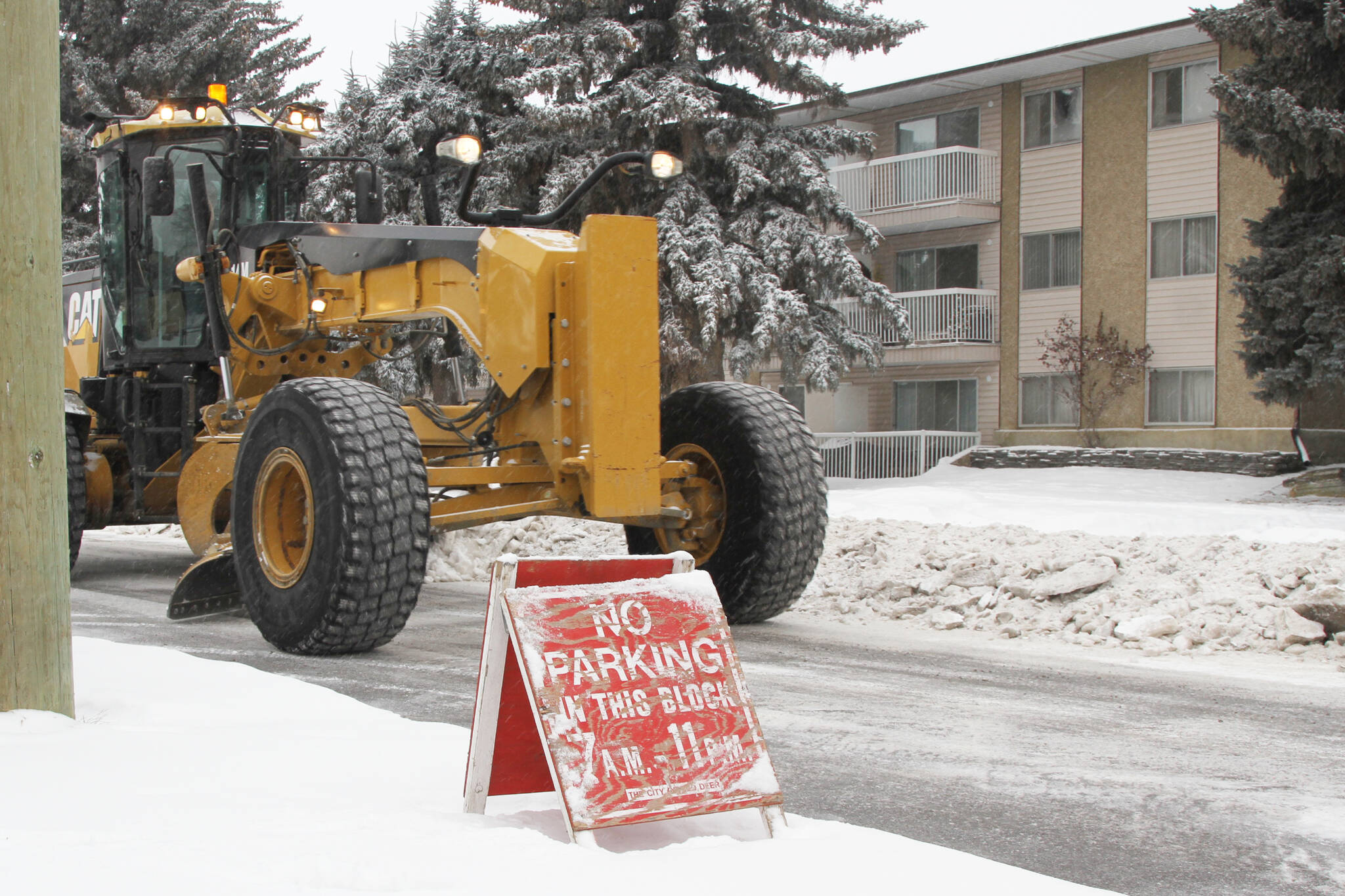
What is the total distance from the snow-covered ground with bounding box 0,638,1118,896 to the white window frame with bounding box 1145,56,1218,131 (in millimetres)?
24022

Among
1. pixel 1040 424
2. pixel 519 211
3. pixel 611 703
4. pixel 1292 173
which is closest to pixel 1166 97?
pixel 1040 424

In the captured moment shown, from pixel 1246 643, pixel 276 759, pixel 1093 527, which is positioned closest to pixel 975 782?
pixel 276 759

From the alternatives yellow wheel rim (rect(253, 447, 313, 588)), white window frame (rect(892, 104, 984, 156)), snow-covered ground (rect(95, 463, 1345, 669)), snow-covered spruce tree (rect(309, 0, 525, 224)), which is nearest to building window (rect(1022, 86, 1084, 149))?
white window frame (rect(892, 104, 984, 156))

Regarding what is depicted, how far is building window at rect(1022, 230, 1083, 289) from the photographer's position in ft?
88.3

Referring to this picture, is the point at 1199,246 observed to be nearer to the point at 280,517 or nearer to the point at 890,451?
the point at 890,451

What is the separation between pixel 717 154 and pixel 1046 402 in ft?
31.7

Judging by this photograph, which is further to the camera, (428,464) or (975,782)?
(428,464)

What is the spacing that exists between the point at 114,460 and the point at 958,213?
67.6 feet

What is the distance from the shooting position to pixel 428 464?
301 inches

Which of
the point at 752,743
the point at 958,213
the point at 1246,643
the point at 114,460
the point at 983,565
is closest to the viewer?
the point at 752,743

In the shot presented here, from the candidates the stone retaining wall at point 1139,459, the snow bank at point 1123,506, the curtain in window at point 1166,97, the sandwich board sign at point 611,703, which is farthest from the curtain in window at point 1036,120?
the sandwich board sign at point 611,703

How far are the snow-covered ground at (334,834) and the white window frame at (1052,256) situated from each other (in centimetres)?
2415

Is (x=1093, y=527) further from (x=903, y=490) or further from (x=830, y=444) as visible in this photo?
(x=830, y=444)

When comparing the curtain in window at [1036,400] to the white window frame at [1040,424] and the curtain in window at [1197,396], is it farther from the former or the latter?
the curtain in window at [1197,396]
